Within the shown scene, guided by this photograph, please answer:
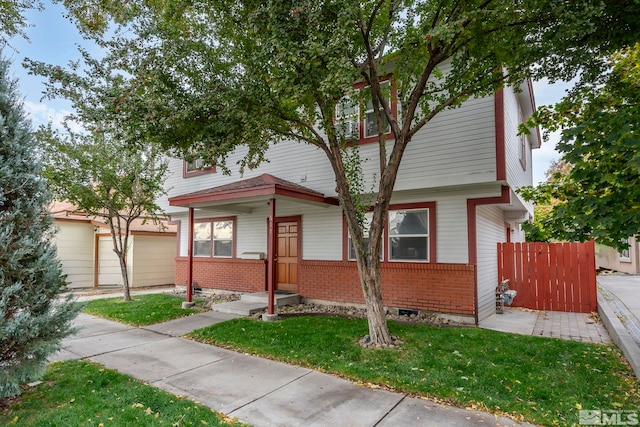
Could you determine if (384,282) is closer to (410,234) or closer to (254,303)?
(410,234)

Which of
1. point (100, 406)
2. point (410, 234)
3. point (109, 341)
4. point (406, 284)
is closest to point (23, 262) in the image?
point (100, 406)

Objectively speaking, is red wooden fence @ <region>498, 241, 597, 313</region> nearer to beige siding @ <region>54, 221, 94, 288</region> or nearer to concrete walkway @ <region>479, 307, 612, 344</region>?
concrete walkway @ <region>479, 307, 612, 344</region>

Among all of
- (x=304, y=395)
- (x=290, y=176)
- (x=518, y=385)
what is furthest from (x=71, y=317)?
(x=290, y=176)

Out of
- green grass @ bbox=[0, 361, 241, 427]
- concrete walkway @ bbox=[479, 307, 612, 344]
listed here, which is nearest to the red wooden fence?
concrete walkway @ bbox=[479, 307, 612, 344]

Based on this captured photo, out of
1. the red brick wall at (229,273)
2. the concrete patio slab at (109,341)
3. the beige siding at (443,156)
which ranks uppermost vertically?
the beige siding at (443,156)

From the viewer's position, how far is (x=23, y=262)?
3.74 meters

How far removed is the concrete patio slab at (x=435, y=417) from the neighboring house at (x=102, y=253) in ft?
40.7

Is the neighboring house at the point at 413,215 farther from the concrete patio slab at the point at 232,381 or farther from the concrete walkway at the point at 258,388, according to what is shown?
the concrete patio slab at the point at 232,381

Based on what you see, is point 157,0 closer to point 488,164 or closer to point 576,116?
point 488,164

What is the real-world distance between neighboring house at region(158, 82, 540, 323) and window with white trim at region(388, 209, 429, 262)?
23mm

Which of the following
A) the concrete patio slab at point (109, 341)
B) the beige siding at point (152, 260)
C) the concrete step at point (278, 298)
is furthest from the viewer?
the beige siding at point (152, 260)

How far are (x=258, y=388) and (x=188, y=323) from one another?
4135mm

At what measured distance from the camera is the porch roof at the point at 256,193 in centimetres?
769

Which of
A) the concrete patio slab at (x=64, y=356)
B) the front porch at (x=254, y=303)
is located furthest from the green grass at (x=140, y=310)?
the concrete patio slab at (x=64, y=356)
